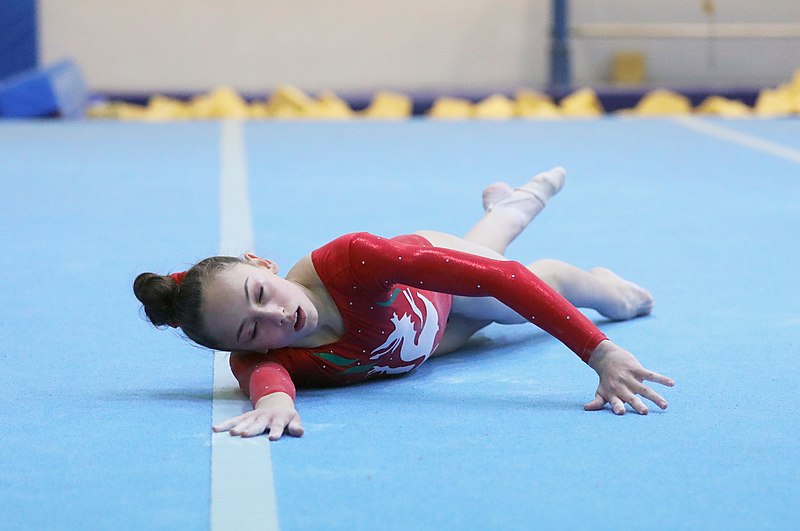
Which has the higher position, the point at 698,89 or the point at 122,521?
the point at 122,521

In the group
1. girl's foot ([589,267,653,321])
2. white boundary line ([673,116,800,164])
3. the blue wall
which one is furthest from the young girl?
the blue wall

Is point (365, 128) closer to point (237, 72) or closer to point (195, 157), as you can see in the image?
point (195, 157)

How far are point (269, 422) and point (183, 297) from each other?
0.33 metres

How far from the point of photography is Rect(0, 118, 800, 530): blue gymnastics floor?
1.82 meters

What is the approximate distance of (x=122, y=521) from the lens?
1.74 m

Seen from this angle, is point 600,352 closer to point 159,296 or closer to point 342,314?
point 342,314

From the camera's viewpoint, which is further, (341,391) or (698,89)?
(698,89)

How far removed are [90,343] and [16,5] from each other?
7753 millimetres

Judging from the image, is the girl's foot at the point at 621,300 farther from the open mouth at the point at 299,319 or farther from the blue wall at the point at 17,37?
the blue wall at the point at 17,37

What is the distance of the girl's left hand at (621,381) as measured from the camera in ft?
7.39

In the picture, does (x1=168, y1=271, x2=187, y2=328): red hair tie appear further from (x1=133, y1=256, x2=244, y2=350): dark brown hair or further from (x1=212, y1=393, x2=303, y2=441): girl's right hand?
(x1=212, y1=393, x2=303, y2=441): girl's right hand

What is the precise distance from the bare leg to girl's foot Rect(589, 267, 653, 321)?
0.27m

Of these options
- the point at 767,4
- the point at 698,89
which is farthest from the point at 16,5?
the point at 767,4

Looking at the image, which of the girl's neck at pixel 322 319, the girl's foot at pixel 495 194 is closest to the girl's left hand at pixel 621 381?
the girl's neck at pixel 322 319
